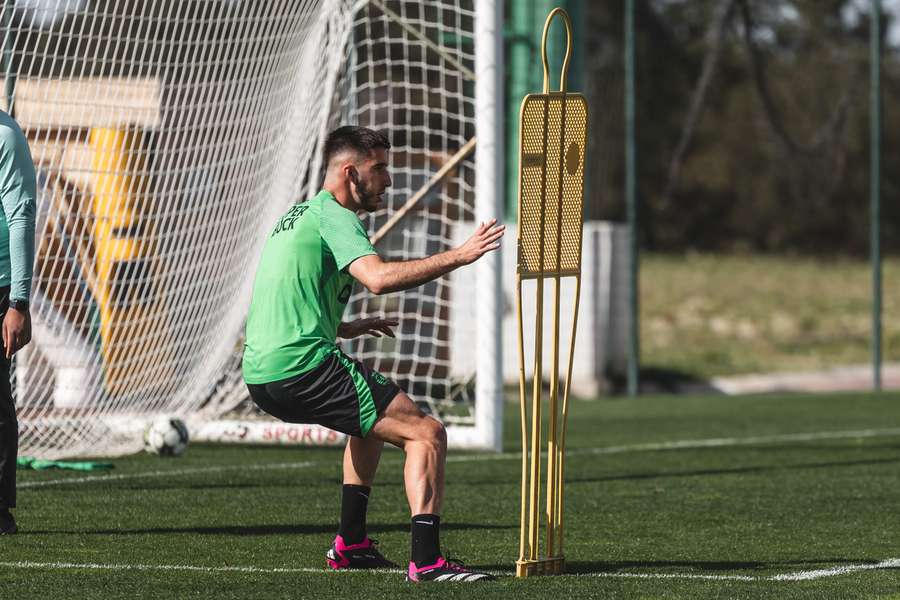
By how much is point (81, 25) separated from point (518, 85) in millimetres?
8817

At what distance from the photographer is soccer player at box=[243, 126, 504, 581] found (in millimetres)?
5539

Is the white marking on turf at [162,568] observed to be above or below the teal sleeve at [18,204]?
below

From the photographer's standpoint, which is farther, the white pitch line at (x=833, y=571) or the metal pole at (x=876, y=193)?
the metal pole at (x=876, y=193)

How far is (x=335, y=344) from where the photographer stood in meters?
5.66

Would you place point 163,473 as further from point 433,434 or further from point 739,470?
point 433,434

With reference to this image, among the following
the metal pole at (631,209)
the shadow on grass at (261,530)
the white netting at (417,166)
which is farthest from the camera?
the metal pole at (631,209)

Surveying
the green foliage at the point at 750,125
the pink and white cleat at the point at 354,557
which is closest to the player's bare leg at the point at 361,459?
the pink and white cleat at the point at 354,557

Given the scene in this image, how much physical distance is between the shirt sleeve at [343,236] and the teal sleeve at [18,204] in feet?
4.60

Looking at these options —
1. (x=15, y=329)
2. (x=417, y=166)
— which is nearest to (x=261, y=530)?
(x=15, y=329)

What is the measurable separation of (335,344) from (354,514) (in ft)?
2.31

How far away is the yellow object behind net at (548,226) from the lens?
18.1 ft

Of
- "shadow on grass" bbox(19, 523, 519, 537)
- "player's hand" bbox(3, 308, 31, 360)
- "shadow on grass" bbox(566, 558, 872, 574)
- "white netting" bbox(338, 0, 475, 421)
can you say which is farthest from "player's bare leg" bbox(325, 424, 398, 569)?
"white netting" bbox(338, 0, 475, 421)

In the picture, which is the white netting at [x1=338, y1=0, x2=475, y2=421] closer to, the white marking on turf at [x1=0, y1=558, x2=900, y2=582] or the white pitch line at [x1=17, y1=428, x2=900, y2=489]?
the white pitch line at [x1=17, y1=428, x2=900, y2=489]

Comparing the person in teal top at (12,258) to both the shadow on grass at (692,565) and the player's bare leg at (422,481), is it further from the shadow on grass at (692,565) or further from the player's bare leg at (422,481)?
the shadow on grass at (692,565)
